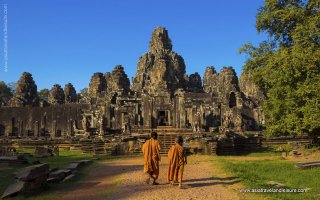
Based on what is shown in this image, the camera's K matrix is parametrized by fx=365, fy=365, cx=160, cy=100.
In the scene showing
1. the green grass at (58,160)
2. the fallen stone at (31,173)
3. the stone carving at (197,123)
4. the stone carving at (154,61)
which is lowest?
the green grass at (58,160)

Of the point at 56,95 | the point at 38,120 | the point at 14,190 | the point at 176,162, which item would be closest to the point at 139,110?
the point at 38,120

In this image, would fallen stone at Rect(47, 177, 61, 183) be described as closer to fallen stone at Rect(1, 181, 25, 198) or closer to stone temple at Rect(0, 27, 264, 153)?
fallen stone at Rect(1, 181, 25, 198)

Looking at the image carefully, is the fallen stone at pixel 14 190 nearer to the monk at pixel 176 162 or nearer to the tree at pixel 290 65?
the monk at pixel 176 162

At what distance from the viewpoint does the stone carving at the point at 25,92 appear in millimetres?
45244

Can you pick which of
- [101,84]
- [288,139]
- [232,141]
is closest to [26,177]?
[232,141]

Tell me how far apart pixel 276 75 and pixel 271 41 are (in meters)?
3.44

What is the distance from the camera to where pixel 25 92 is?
46.4 meters

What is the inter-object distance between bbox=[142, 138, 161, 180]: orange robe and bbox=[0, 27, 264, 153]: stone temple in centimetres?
1821

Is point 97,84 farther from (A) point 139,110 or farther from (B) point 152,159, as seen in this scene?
(B) point 152,159

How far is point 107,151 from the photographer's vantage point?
21453mm

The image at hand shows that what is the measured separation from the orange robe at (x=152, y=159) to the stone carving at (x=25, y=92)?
38971 mm

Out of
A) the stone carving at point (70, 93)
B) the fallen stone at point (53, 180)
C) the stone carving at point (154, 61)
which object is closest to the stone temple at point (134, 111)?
the stone carving at point (70, 93)

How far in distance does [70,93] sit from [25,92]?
597 inches

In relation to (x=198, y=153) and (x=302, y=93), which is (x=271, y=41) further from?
(x=198, y=153)
